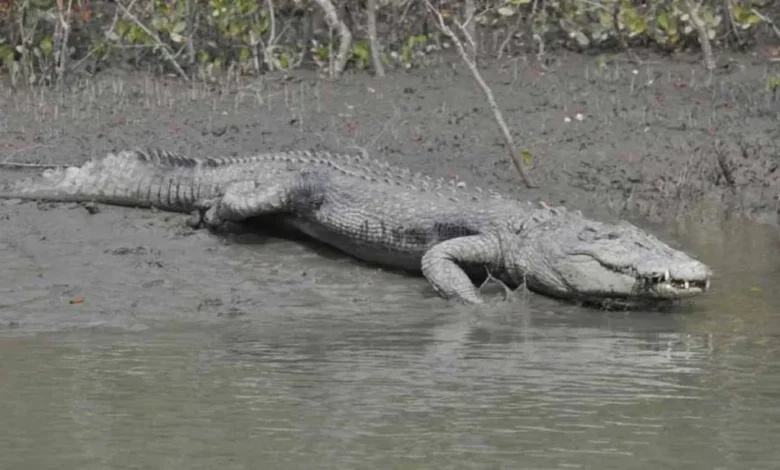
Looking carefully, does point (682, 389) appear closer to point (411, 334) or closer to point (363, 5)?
point (411, 334)

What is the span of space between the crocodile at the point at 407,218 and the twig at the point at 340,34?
330cm

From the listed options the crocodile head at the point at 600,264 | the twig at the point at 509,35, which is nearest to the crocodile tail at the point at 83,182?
the crocodile head at the point at 600,264

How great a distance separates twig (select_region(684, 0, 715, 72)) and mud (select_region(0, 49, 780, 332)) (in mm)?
154

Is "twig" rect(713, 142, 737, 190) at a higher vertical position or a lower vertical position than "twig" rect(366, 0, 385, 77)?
lower

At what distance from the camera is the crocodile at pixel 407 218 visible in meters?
8.08

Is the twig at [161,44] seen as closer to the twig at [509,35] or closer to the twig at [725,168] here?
the twig at [509,35]

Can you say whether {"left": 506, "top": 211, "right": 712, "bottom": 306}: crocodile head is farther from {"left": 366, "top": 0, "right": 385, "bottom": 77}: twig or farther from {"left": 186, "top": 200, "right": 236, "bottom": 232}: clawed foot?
{"left": 366, "top": 0, "right": 385, "bottom": 77}: twig

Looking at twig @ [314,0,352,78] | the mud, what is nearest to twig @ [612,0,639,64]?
the mud

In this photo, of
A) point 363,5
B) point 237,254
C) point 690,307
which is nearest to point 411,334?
point 690,307

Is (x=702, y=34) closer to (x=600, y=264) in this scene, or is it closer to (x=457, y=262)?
(x=457, y=262)

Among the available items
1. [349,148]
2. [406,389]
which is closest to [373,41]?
[349,148]

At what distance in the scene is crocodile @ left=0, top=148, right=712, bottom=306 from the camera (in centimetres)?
808

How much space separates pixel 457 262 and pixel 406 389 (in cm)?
270

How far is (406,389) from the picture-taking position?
19.6 feet
